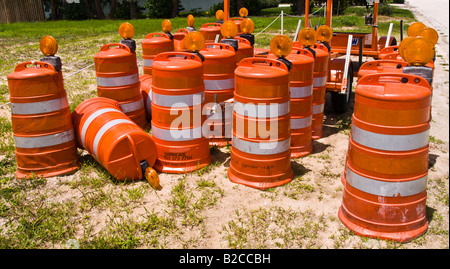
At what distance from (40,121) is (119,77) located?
1.79 metres

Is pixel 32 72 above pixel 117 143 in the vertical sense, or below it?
above

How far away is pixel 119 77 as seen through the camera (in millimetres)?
6859

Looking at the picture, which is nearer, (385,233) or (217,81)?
(385,233)

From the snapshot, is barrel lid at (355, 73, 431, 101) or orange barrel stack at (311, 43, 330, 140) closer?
barrel lid at (355, 73, 431, 101)

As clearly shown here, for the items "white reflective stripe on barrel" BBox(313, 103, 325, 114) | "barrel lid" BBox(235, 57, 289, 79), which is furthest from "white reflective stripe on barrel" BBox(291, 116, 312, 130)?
"barrel lid" BBox(235, 57, 289, 79)

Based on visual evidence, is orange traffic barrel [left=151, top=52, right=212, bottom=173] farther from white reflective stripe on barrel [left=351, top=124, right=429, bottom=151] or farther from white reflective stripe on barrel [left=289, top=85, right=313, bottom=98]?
white reflective stripe on barrel [left=351, top=124, right=429, bottom=151]

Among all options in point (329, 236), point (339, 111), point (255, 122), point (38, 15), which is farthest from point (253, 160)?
point (38, 15)

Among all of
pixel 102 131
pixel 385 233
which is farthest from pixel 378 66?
pixel 102 131

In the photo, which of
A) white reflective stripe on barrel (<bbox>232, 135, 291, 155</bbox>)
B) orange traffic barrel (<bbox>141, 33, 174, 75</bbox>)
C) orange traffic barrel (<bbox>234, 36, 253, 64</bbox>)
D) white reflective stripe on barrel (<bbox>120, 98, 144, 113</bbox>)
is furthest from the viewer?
orange traffic barrel (<bbox>141, 33, 174, 75</bbox>)

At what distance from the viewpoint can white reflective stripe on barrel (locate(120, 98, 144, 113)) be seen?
702 centimetres

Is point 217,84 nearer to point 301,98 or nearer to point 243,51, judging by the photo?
point 243,51

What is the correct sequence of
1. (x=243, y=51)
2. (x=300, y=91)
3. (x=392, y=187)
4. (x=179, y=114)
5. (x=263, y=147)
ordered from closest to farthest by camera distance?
(x=392, y=187) → (x=263, y=147) → (x=179, y=114) → (x=300, y=91) → (x=243, y=51)

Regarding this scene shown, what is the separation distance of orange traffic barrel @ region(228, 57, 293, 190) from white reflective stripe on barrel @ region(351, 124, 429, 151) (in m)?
1.34

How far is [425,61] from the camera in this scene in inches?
170
